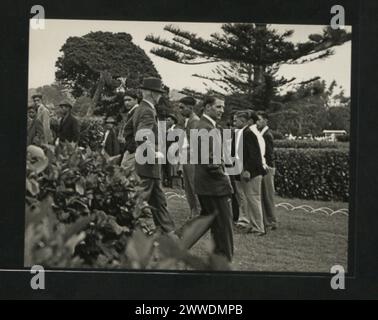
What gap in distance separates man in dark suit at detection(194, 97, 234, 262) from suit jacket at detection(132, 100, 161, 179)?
1.46ft

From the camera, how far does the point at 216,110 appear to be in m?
7.48

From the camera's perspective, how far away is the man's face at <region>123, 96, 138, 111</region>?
7551 millimetres

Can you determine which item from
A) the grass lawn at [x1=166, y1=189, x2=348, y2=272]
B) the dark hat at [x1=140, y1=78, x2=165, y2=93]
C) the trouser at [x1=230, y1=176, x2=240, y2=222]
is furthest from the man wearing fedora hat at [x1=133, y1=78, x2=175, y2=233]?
the trouser at [x1=230, y1=176, x2=240, y2=222]

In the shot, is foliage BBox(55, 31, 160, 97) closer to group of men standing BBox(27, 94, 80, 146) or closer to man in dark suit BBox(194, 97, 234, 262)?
group of men standing BBox(27, 94, 80, 146)

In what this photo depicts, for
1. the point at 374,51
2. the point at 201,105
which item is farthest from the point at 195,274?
the point at 374,51

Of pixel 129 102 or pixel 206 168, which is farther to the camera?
pixel 129 102

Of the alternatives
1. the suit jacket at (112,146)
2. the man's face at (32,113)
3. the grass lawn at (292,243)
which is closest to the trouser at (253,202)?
the grass lawn at (292,243)

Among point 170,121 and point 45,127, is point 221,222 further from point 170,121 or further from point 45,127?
point 45,127

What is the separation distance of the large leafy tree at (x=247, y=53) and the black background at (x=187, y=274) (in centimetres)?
14

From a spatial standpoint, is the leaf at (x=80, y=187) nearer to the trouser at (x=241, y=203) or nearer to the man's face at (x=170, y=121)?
the man's face at (x=170, y=121)

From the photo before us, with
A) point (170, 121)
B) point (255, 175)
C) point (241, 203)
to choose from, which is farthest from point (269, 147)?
point (170, 121)

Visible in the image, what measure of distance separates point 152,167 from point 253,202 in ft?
3.63

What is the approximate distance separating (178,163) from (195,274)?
3.79 ft

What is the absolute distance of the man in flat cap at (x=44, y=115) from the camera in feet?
24.5
